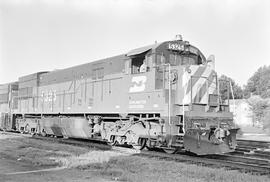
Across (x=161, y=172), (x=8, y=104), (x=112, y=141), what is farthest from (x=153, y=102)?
(x=8, y=104)

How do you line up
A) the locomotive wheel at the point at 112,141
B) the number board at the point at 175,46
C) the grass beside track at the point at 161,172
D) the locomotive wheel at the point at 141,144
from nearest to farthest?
1. the grass beside track at the point at 161,172
2. the locomotive wheel at the point at 141,144
3. the number board at the point at 175,46
4. the locomotive wheel at the point at 112,141

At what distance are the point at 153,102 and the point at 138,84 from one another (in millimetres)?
1027

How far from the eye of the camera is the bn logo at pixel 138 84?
11.0 meters

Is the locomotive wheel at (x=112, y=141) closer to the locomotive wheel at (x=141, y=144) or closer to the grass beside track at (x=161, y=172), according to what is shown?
the locomotive wheel at (x=141, y=144)

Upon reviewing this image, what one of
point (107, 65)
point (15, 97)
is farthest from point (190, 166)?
point (15, 97)

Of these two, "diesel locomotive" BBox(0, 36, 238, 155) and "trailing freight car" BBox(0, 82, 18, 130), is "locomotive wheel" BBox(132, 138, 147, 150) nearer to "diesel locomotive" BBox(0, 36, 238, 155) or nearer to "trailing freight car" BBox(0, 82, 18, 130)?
"diesel locomotive" BBox(0, 36, 238, 155)

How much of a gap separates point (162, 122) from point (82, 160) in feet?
9.41

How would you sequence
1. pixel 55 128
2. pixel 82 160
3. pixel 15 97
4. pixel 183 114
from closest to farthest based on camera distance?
pixel 82 160 < pixel 183 114 < pixel 55 128 < pixel 15 97

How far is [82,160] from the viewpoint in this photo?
8766mm

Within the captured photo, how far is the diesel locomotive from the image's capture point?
993 cm

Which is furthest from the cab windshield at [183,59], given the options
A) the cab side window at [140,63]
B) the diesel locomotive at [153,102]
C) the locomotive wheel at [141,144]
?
the locomotive wheel at [141,144]

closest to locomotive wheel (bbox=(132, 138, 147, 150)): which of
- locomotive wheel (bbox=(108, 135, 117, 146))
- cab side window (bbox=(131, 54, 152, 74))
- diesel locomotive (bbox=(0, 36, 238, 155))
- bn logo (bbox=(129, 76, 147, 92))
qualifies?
diesel locomotive (bbox=(0, 36, 238, 155))

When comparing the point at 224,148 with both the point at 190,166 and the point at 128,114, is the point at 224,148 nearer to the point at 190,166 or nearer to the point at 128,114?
the point at 190,166

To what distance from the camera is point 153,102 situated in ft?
34.5
